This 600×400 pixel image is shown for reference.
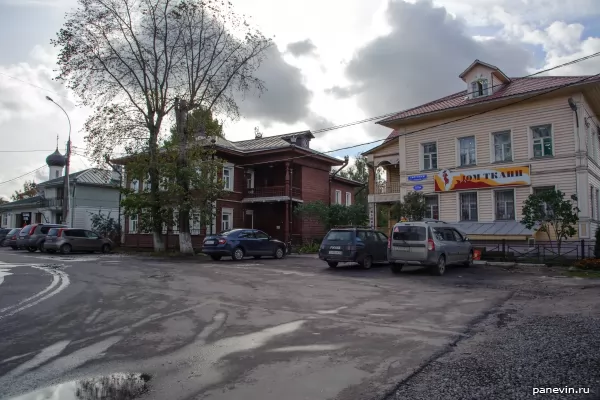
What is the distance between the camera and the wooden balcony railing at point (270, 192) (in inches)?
1278

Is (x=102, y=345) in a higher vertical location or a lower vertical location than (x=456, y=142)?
lower

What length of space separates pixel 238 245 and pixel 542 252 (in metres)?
13.9

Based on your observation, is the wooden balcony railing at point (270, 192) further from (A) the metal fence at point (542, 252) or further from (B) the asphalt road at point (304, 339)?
(B) the asphalt road at point (304, 339)

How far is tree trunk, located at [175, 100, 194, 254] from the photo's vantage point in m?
25.5

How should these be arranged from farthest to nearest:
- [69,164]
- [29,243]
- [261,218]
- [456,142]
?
[261,218] → [69,164] → [29,243] → [456,142]

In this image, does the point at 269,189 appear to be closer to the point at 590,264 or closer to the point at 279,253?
the point at 279,253

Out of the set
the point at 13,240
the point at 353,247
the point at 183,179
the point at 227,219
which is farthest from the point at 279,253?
the point at 13,240

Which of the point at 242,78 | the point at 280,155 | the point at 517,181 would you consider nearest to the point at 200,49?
the point at 242,78

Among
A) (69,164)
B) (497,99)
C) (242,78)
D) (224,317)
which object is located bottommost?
(224,317)

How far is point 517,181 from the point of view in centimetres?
2255

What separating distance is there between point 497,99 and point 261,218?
1907cm

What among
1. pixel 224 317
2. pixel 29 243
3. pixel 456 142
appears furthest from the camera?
pixel 29 243

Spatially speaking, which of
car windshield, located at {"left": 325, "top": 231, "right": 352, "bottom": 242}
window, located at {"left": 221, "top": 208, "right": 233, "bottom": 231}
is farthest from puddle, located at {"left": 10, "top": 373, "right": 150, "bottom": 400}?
window, located at {"left": 221, "top": 208, "right": 233, "bottom": 231}

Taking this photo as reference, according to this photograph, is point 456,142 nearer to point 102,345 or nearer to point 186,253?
point 186,253
